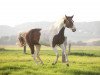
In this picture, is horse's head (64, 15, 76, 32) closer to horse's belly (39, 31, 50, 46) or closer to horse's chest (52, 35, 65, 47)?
horse's chest (52, 35, 65, 47)

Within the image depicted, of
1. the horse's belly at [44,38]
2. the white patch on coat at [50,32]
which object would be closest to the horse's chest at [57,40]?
the white patch on coat at [50,32]

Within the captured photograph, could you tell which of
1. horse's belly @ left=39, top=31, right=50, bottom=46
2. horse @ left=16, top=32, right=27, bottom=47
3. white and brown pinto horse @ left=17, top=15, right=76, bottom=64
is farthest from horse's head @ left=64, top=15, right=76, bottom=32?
horse @ left=16, top=32, right=27, bottom=47

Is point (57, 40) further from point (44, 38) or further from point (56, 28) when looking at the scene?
point (44, 38)

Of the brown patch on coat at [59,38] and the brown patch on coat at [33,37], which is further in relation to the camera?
the brown patch on coat at [33,37]

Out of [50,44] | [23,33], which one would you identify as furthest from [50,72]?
[23,33]

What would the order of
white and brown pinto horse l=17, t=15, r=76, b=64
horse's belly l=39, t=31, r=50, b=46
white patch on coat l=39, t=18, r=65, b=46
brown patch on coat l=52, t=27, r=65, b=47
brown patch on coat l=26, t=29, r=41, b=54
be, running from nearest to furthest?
white and brown pinto horse l=17, t=15, r=76, b=64 < brown patch on coat l=52, t=27, r=65, b=47 < white patch on coat l=39, t=18, r=65, b=46 < horse's belly l=39, t=31, r=50, b=46 < brown patch on coat l=26, t=29, r=41, b=54

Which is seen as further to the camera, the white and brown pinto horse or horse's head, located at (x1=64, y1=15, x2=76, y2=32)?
the white and brown pinto horse

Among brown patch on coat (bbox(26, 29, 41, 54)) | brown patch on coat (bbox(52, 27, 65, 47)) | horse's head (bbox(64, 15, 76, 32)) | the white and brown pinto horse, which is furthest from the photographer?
brown patch on coat (bbox(26, 29, 41, 54))

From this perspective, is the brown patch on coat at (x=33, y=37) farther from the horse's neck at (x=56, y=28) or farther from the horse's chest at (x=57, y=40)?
the horse's chest at (x=57, y=40)

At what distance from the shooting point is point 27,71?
16641mm

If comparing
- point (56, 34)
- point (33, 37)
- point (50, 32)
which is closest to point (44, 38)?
point (50, 32)

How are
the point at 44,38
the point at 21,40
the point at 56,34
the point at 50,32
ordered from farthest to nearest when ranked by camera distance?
1. the point at 21,40
2. the point at 44,38
3. the point at 50,32
4. the point at 56,34

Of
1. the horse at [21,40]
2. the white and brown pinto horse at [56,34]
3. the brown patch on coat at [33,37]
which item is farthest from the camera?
the horse at [21,40]

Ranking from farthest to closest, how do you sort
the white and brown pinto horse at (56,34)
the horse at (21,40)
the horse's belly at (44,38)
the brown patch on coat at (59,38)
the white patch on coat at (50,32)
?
the horse at (21,40), the horse's belly at (44,38), the white patch on coat at (50,32), the brown patch on coat at (59,38), the white and brown pinto horse at (56,34)
